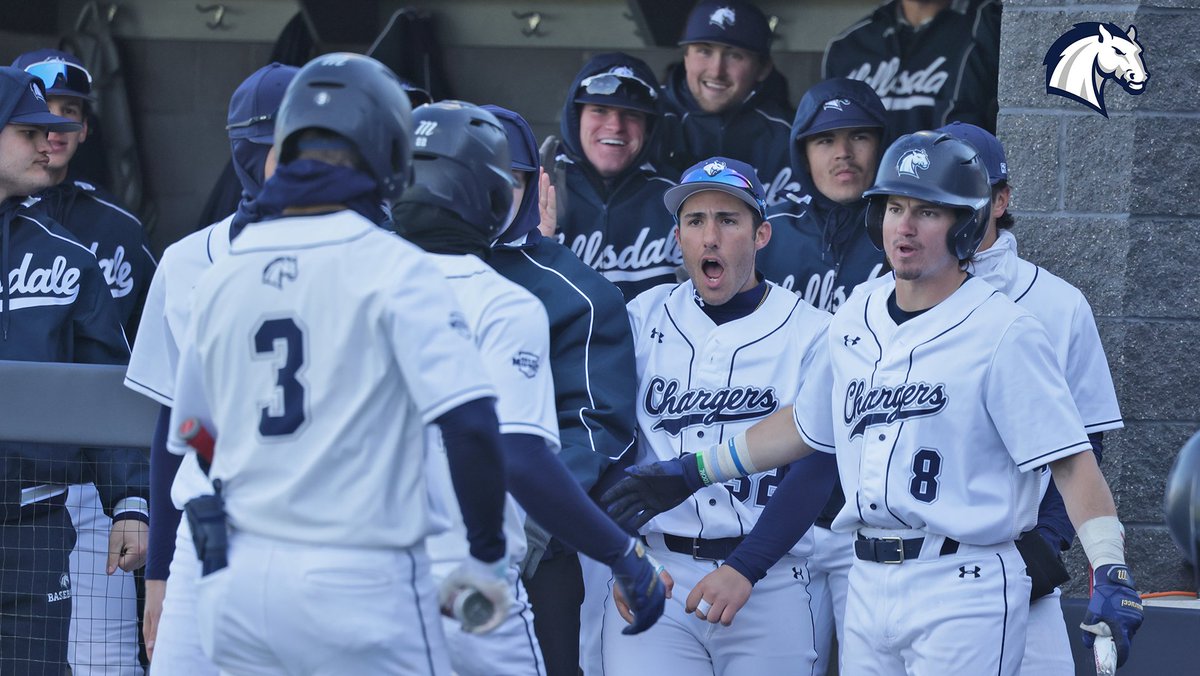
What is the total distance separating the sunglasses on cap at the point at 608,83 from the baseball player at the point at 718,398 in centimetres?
90

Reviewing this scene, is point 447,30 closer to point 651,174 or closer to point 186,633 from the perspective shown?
point 651,174

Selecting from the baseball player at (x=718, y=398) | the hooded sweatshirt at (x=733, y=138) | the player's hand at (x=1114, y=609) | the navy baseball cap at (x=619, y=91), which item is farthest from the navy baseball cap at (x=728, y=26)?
the player's hand at (x=1114, y=609)

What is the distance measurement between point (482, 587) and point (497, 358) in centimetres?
55

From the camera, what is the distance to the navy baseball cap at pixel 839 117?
→ 437 centimetres

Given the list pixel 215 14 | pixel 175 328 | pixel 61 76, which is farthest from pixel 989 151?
pixel 215 14

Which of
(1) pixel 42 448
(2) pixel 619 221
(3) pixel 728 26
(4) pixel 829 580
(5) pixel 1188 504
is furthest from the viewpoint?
(3) pixel 728 26

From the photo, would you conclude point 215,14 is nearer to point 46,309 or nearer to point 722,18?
point 722,18

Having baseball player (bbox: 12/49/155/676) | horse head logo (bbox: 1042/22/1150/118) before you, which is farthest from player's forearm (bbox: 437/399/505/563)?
horse head logo (bbox: 1042/22/1150/118)

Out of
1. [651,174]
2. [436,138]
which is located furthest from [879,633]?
[651,174]

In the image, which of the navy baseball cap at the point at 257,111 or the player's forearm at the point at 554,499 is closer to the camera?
the player's forearm at the point at 554,499

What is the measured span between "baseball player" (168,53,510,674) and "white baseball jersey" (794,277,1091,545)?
1.09m

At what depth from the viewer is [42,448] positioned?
145 inches

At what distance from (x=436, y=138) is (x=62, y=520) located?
1809mm

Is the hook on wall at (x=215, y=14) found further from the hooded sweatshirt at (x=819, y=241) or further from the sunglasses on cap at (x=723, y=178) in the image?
the sunglasses on cap at (x=723, y=178)
